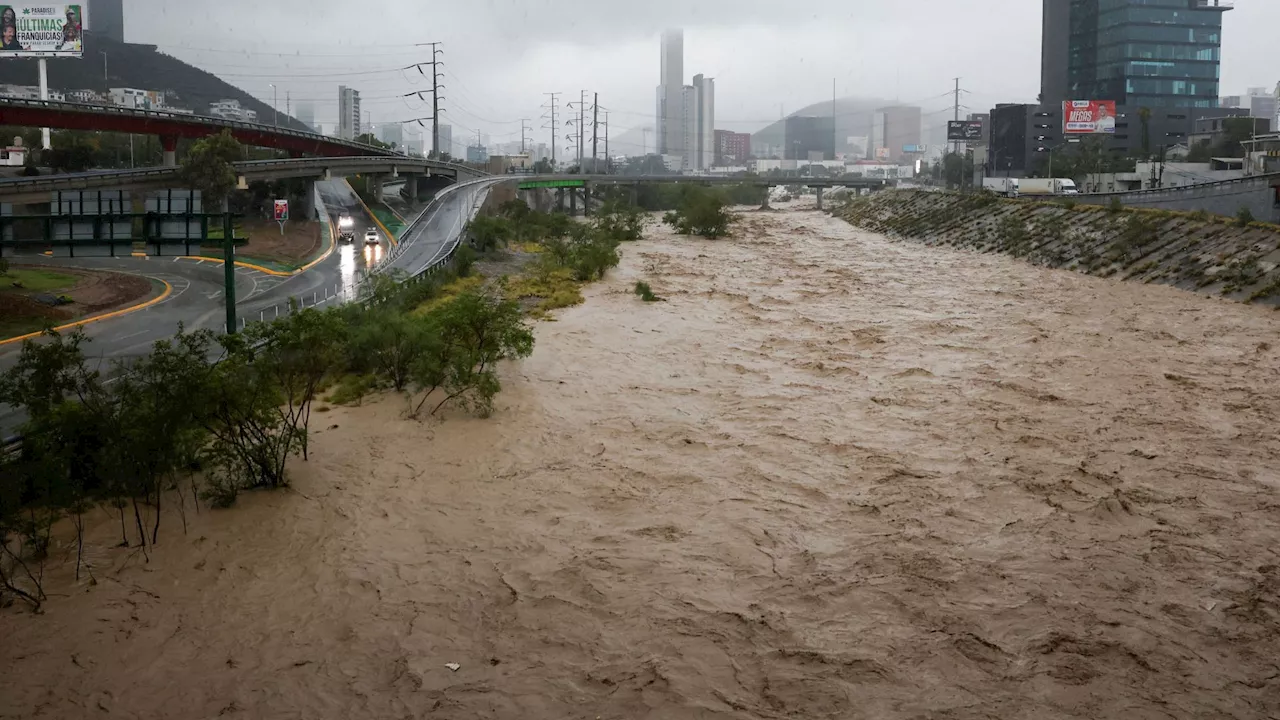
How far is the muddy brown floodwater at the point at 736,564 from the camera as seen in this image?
39.2 feet

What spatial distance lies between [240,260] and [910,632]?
45305mm

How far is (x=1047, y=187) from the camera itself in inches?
3494

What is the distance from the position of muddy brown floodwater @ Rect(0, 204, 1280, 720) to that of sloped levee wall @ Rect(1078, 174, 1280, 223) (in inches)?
1054

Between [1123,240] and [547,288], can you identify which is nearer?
[547,288]

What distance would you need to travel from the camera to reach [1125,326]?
113 feet

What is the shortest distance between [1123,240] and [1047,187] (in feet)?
133

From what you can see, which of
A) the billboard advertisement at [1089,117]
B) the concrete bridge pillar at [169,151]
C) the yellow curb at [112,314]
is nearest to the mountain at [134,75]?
the concrete bridge pillar at [169,151]

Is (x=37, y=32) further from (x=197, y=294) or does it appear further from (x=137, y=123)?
(x=197, y=294)

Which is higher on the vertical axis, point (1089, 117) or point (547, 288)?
point (1089, 117)

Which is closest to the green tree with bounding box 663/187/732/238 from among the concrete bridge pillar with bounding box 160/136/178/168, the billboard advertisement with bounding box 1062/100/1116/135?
the concrete bridge pillar with bounding box 160/136/178/168

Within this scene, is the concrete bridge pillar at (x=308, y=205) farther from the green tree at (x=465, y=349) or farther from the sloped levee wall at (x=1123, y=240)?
the green tree at (x=465, y=349)

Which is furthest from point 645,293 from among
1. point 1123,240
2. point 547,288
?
point 1123,240

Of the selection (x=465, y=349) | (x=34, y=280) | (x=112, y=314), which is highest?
(x=34, y=280)

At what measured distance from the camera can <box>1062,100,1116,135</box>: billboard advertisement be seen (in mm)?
109875
